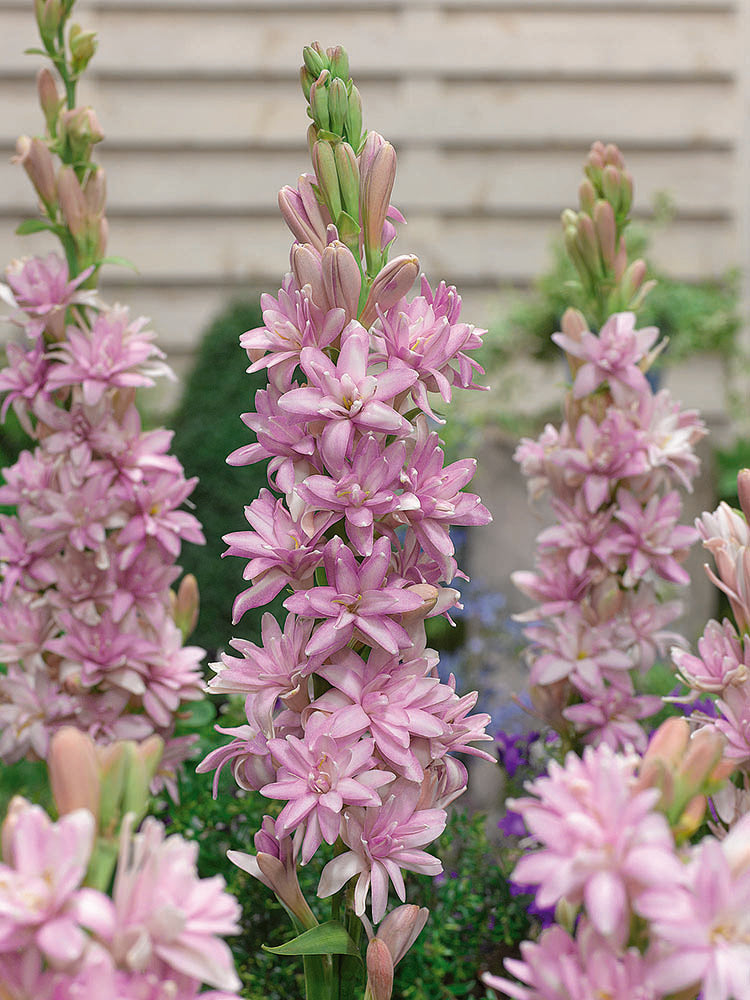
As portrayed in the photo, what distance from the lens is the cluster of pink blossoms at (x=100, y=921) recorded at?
0.35m

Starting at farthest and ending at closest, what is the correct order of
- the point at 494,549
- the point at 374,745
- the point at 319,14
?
the point at 319,14, the point at 494,549, the point at 374,745

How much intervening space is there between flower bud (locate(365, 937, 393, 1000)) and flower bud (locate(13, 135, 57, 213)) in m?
0.78

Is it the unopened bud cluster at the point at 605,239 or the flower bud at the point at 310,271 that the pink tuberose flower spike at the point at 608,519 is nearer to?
the unopened bud cluster at the point at 605,239

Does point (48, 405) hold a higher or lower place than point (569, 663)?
higher

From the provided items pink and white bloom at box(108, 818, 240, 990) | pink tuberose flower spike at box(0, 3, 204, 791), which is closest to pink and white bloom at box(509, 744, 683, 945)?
pink and white bloom at box(108, 818, 240, 990)

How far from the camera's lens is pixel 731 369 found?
2467 mm

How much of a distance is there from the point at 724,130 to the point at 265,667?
2.33 meters

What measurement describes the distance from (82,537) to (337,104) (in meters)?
0.47

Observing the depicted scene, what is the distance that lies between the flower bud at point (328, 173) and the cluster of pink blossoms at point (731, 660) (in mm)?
347

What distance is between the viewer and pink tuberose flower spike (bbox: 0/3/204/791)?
926mm

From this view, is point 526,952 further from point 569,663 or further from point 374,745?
point 569,663

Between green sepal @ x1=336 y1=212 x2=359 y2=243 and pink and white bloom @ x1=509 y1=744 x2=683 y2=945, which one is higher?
green sepal @ x1=336 y1=212 x2=359 y2=243

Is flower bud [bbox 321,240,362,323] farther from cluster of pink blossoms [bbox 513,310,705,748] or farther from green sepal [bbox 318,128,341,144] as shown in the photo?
cluster of pink blossoms [bbox 513,310,705,748]

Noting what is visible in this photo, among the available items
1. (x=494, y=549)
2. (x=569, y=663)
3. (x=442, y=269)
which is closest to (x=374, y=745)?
(x=569, y=663)
